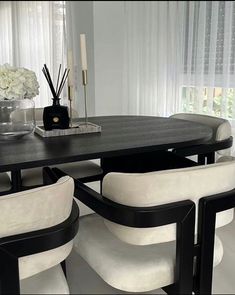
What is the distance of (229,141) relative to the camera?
2.14 meters

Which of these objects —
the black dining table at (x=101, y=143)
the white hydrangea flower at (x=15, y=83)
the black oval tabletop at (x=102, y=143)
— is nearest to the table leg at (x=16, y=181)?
the black dining table at (x=101, y=143)

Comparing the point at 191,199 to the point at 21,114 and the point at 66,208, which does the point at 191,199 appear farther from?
the point at 21,114

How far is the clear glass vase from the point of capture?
157 cm

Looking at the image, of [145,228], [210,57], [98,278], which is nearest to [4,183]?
[98,278]

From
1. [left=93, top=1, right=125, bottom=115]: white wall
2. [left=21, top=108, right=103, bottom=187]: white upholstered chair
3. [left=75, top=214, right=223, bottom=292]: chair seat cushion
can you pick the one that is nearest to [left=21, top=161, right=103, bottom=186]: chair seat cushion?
[left=21, top=108, right=103, bottom=187]: white upholstered chair

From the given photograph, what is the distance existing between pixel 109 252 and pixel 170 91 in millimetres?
2511

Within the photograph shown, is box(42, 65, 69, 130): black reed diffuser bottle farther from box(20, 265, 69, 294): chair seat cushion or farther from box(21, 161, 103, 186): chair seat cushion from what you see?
box(20, 265, 69, 294): chair seat cushion

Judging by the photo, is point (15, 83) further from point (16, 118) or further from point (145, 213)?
point (145, 213)

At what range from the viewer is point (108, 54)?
3701 millimetres

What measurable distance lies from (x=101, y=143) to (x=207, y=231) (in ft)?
1.93

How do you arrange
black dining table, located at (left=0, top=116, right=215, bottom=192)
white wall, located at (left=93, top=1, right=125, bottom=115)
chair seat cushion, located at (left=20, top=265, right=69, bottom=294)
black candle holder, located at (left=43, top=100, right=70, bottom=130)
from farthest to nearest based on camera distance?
white wall, located at (left=93, top=1, right=125, bottom=115), black candle holder, located at (left=43, top=100, right=70, bottom=130), black dining table, located at (left=0, top=116, right=215, bottom=192), chair seat cushion, located at (left=20, top=265, right=69, bottom=294)

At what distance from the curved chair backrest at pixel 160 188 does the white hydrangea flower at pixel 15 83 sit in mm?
676

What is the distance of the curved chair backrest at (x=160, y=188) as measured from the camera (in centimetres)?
103

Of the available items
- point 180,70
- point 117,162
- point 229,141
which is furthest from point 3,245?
point 180,70
